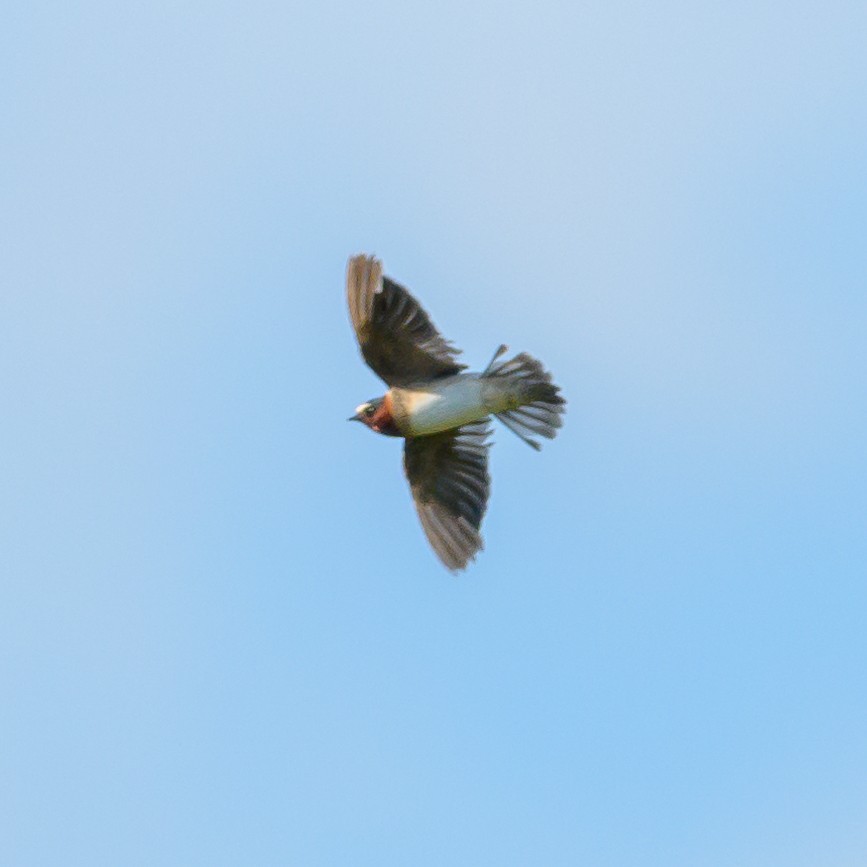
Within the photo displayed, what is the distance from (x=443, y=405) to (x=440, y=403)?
3 cm

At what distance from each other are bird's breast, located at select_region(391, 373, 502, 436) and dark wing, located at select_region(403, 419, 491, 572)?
51 cm

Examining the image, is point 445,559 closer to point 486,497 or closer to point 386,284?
point 486,497

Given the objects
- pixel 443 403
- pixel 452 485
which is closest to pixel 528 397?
pixel 443 403

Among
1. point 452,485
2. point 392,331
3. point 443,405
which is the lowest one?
point 452,485

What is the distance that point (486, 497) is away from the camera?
16688 mm

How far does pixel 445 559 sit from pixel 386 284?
2.42 m

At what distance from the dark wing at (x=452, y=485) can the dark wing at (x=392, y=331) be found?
755 millimetres

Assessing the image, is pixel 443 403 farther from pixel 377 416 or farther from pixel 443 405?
pixel 377 416

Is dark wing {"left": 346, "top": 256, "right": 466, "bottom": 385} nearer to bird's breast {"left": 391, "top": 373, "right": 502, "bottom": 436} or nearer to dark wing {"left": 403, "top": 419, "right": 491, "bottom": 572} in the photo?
bird's breast {"left": 391, "top": 373, "right": 502, "bottom": 436}

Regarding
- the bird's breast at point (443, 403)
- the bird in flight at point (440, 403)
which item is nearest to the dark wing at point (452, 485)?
the bird in flight at point (440, 403)

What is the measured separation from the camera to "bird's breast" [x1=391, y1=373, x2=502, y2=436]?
15.6 metres

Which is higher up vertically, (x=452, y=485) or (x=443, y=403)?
(x=443, y=403)

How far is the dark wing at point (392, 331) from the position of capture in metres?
15.6

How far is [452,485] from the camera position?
1673 centimetres
